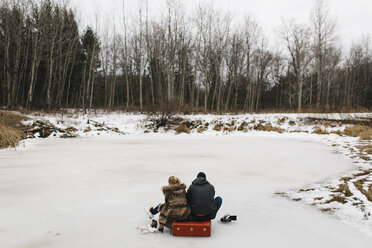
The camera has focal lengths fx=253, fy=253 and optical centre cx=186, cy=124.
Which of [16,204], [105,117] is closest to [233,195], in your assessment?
[16,204]

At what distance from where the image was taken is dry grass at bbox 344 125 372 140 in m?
10.6

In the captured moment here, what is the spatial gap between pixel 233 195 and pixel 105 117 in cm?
1793

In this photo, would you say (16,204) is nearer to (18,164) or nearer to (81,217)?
(81,217)

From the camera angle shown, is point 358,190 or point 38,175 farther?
point 38,175

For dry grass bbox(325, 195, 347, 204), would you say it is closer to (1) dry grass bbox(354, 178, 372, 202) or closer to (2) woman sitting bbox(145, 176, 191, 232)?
(1) dry grass bbox(354, 178, 372, 202)

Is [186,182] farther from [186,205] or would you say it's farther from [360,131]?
[360,131]

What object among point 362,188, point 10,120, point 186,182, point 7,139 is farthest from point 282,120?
point 10,120

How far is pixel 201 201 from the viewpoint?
9.68 feet

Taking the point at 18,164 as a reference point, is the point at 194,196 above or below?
above

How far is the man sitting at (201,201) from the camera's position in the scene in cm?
296

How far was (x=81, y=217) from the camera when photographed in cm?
329

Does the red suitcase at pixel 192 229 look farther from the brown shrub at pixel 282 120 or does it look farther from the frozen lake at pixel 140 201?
the brown shrub at pixel 282 120

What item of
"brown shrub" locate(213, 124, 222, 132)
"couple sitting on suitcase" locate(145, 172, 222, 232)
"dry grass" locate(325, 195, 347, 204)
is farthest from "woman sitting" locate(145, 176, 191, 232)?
"brown shrub" locate(213, 124, 222, 132)

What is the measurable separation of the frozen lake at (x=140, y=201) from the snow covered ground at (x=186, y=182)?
0.01 metres
